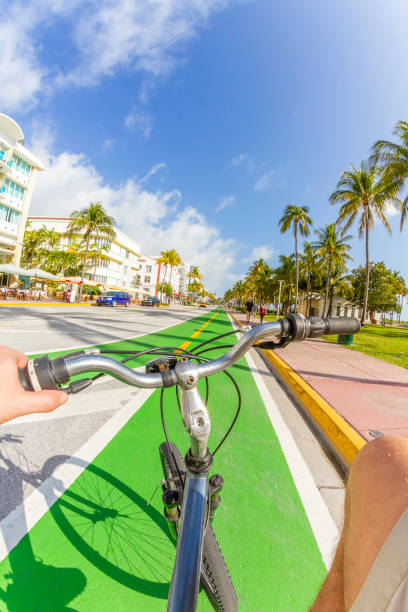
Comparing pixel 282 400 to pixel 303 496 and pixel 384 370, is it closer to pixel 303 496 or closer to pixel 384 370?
pixel 303 496

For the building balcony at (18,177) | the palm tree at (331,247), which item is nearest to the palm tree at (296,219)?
the palm tree at (331,247)

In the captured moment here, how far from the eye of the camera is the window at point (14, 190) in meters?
31.3

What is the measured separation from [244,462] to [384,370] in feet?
21.0

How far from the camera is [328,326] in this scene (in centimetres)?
127

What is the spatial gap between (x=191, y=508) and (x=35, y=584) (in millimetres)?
1216

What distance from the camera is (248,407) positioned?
4355mm

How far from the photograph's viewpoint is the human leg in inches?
29.8

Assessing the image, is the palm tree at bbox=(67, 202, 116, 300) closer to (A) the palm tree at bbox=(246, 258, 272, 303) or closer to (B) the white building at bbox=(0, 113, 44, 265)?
(B) the white building at bbox=(0, 113, 44, 265)

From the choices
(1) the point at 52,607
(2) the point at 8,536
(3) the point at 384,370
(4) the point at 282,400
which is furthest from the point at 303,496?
(3) the point at 384,370

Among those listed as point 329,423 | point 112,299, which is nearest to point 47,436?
point 329,423

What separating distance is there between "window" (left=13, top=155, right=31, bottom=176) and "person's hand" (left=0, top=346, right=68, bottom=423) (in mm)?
40135

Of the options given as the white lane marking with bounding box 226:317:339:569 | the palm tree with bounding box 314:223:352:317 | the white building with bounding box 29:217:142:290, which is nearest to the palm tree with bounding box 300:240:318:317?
the palm tree with bounding box 314:223:352:317

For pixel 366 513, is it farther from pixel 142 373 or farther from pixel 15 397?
pixel 15 397

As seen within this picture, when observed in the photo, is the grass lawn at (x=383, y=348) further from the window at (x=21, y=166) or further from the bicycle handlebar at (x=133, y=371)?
the window at (x=21, y=166)
